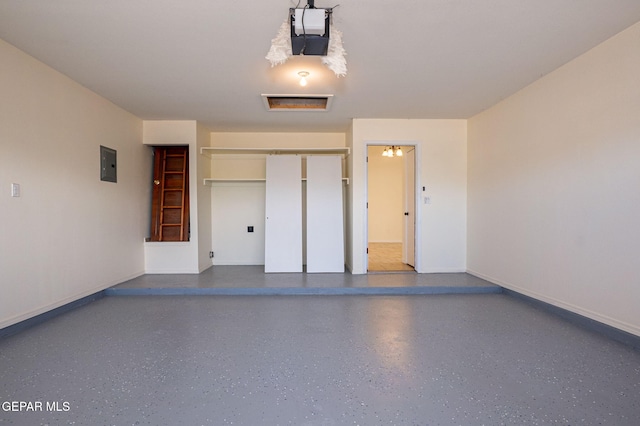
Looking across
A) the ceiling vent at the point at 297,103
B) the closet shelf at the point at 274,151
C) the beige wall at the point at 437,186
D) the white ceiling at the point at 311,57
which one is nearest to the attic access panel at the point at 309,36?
the white ceiling at the point at 311,57

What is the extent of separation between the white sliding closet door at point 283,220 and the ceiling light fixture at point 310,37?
9.28 ft

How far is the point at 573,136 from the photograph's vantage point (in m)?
3.01

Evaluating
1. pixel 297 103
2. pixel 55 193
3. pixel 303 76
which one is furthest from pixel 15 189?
pixel 297 103

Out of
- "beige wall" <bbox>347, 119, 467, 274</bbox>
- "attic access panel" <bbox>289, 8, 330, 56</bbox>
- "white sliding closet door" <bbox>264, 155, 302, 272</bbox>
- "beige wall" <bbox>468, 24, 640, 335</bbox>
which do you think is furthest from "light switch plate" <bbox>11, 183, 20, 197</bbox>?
"beige wall" <bbox>468, 24, 640, 335</bbox>

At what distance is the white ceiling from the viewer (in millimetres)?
2199

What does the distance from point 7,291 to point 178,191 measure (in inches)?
107

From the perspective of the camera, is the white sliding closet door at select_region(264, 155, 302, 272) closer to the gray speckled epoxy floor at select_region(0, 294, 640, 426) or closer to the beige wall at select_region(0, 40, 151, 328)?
the gray speckled epoxy floor at select_region(0, 294, 640, 426)

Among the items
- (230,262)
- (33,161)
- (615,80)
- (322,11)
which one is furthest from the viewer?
(230,262)

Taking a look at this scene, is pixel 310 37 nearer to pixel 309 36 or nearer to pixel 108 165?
pixel 309 36

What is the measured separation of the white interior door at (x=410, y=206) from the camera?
520 centimetres

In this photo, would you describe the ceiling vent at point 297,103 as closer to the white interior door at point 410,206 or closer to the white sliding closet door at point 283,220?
the white sliding closet door at point 283,220

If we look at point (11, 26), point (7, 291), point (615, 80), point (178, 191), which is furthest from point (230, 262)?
point (615, 80)

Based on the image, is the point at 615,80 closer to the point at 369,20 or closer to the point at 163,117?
the point at 369,20

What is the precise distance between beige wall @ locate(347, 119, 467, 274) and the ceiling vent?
0.96 m
